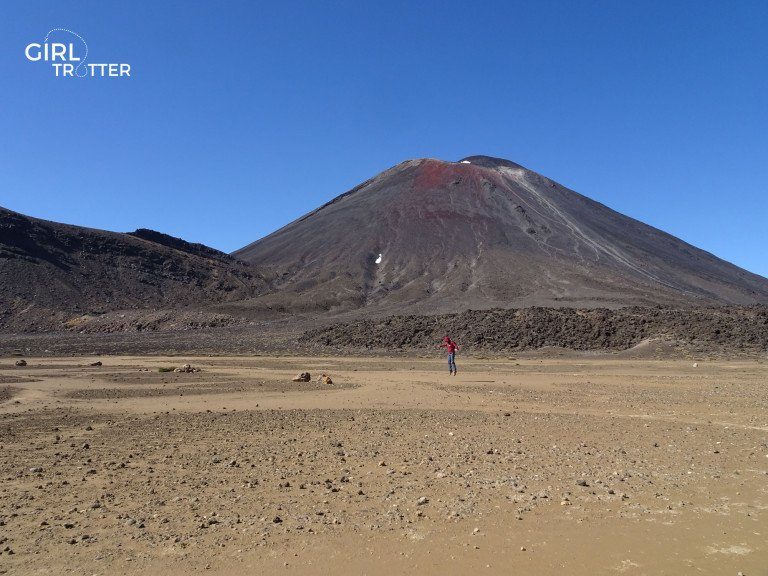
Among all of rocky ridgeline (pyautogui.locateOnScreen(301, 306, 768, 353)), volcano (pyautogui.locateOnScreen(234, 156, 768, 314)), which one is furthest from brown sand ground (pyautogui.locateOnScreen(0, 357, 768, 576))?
volcano (pyautogui.locateOnScreen(234, 156, 768, 314))

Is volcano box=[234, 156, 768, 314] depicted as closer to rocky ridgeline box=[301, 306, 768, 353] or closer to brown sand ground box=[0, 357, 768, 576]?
rocky ridgeline box=[301, 306, 768, 353]

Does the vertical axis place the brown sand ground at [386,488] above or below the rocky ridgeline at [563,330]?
below

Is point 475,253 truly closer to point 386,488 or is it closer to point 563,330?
point 563,330

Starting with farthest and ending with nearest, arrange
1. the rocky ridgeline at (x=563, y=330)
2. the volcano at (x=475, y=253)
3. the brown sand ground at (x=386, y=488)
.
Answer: the volcano at (x=475, y=253) < the rocky ridgeline at (x=563, y=330) < the brown sand ground at (x=386, y=488)

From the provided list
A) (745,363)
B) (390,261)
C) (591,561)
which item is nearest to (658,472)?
(591,561)

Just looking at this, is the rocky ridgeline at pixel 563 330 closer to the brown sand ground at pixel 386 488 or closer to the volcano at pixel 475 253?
the volcano at pixel 475 253

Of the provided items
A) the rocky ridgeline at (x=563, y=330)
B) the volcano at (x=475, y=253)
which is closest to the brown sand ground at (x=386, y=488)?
the rocky ridgeline at (x=563, y=330)
